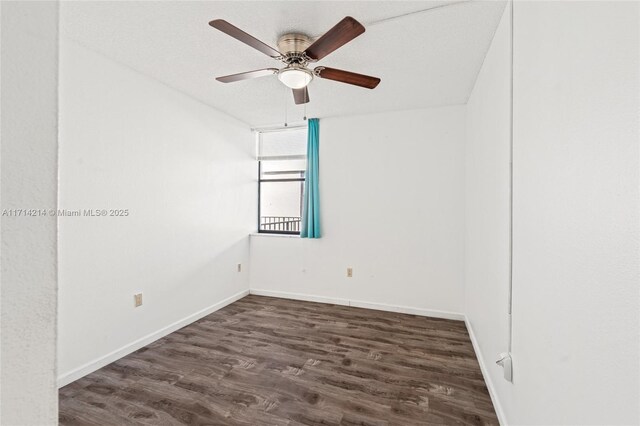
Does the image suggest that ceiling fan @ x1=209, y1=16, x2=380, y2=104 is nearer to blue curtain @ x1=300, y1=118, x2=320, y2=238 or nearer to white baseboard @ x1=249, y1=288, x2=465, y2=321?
blue curtain @ x1=300, y1=118, x2=320, y2=238

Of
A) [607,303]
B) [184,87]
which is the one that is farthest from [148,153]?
[607,303]

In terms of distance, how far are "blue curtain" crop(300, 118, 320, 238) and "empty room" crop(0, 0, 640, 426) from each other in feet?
0.09

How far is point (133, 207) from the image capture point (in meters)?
2.62

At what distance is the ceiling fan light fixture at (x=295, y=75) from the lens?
206 centimetres

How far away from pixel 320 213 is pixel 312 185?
15.8 inches

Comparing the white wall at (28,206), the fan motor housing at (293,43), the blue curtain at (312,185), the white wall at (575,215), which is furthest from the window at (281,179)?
the white wall at (28,206)

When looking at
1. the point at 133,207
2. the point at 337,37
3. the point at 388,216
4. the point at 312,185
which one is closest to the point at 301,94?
the point at 337,37

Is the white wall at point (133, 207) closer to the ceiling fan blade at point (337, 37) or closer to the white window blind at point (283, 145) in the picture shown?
the white window blind at point (283, 145)

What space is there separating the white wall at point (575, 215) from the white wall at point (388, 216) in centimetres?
172

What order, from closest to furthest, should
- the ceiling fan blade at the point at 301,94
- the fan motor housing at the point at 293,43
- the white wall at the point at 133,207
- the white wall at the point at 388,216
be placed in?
the fan motor housing at the point at 293,43, the white wall at the point at 133,207, the ceiling fan blade at the point at 301,94, the white wall at the point at 388,216

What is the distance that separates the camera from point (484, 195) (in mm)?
2320

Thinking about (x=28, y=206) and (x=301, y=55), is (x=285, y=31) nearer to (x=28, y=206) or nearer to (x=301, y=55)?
(x=301, y=55)

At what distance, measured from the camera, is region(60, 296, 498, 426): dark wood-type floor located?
182cm

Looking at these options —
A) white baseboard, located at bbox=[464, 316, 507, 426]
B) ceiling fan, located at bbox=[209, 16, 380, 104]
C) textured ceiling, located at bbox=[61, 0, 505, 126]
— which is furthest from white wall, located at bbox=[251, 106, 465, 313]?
ceiling fan, located at bbox=[209, 16, 380, 104]
